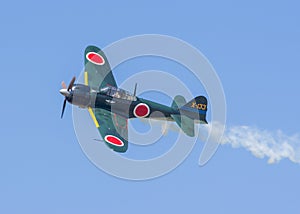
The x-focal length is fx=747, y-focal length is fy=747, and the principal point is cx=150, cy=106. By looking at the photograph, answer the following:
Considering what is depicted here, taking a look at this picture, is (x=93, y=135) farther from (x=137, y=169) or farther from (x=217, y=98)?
(x=217, y=98)

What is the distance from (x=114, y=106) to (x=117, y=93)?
104 centimetres

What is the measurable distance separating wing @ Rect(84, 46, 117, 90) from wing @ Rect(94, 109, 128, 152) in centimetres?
224

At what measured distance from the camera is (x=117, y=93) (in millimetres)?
51062

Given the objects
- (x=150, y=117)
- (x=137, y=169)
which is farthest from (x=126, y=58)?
(x=137, y=169)

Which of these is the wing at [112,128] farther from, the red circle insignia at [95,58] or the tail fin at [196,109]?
the red circle insignia at [95,58]

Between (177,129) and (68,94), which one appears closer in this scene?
(68,94)

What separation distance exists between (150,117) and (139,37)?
570 cm

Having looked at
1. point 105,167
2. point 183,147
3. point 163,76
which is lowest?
point 105,167

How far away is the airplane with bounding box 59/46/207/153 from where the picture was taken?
164 ft

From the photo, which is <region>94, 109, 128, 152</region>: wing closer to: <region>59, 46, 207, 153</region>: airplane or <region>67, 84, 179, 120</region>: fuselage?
<region>59, 46, 207, 153</region>: airplane

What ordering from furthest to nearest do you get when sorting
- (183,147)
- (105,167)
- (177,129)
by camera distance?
1. (177,129)
2. (183,147)
3. (105,167)

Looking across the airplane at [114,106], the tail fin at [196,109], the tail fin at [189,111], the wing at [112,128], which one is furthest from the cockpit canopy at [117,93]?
the tail fin at [196,109]

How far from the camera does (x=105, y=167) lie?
4756 cm

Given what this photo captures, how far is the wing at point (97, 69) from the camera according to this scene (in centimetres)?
5344
